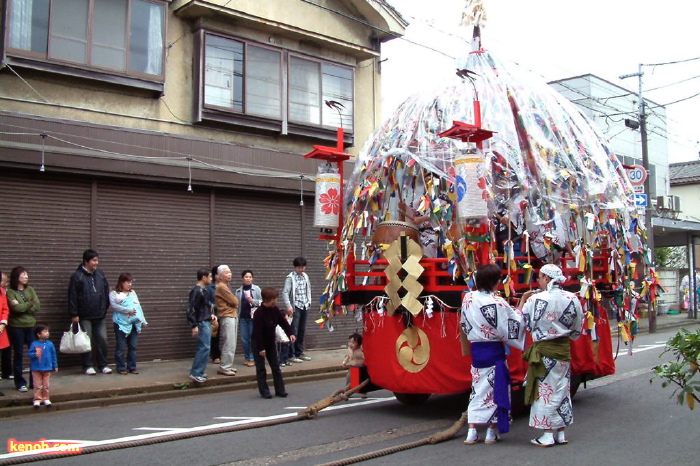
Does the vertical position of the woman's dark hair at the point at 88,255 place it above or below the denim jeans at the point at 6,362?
above

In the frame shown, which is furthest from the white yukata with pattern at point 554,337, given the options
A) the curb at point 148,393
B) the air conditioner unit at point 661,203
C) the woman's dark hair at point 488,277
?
the air conditioner unit at point 661,203

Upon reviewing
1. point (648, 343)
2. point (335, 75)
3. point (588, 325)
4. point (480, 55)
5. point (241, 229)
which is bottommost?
point (648, 343)

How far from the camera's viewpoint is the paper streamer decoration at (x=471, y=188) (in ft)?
23.2

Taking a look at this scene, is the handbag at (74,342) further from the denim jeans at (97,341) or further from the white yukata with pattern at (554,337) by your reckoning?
the white yukata with pattern at (554,337)

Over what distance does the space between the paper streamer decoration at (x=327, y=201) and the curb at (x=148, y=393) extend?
3.58 m

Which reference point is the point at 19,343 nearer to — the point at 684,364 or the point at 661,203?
the point at 684,364

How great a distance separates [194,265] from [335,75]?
5.53 metres

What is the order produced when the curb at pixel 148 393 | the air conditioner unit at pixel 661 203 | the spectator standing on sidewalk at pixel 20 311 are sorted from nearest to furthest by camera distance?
the curb at pixel 148 393
the spectator standing on sidewalk at pixel 20 311
the air conditioner unit at pixel 661 203

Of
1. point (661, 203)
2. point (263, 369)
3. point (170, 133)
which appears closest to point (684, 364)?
point (263, 369)

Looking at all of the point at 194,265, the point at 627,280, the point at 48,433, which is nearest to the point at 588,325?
the point at 627,280

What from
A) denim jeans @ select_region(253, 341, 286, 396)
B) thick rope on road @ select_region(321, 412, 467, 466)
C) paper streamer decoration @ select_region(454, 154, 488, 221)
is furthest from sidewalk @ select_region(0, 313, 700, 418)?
paper streamer decoration @ select_region(454, 154, 488, 221)

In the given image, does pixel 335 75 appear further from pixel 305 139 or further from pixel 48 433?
pixel 48 433

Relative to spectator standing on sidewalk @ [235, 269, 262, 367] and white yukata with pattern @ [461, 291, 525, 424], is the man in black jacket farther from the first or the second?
white yukata with pattern @ [461, 291, 525, 424]

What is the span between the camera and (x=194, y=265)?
13000 millimetres
